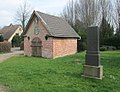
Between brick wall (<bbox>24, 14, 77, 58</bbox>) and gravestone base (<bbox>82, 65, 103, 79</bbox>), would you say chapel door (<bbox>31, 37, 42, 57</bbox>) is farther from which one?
gravestone base (<bbox>82, 65, 103, 79</bbox>)

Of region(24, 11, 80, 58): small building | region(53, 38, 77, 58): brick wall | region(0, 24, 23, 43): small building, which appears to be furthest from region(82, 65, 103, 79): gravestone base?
region(0, 24, 23, 43): small building

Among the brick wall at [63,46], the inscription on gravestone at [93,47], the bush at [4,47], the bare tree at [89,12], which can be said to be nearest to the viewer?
the inscription on gravestone at [93,47]

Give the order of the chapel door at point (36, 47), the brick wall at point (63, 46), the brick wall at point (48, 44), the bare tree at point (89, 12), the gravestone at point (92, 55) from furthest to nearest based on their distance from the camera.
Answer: the bare tree at point (89, 12), the chapel door at point (36, 47), the brick wall at point (63, 46), the brick wall at point (48, 44), the gravestone at point (92, 55)

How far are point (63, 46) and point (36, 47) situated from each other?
134 inches

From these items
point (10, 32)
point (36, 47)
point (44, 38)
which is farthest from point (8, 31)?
point (44, 38)

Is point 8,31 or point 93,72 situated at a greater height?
point 8,31

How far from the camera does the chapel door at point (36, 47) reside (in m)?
25.8

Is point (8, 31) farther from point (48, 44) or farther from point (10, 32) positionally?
point (48, 44)

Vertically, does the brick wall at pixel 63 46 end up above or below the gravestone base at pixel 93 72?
above

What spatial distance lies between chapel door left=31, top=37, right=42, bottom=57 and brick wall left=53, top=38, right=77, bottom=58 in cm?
200

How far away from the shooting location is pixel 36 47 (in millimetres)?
26156

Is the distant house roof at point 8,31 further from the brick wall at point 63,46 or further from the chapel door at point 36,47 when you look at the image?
the chapel door at point 36,47

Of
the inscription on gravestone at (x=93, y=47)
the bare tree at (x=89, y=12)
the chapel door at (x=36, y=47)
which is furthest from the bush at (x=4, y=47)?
the inscription on gravestone at (x=93, y=47)

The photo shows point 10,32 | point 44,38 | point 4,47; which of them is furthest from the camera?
point 10,32
